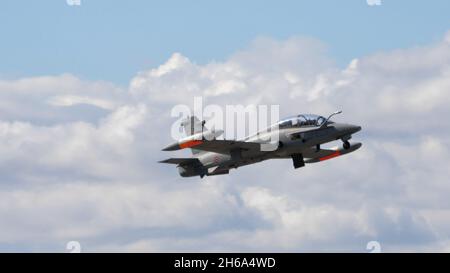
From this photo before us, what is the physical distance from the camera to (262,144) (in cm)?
8912

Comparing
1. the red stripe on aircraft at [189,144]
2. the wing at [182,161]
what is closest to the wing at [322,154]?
the wing at [182,161]

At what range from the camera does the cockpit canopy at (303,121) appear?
87.4m

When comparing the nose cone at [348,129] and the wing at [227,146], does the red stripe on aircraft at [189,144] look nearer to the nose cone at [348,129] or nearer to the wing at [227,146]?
the wing at [227,146]

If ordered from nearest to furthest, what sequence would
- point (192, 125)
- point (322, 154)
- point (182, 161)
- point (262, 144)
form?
point (262, 144) → point (182, 161) → point (322, 154) → point (192, 125)

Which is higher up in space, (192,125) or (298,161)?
(192,125)

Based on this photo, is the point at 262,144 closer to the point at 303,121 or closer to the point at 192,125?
the point at 303,121

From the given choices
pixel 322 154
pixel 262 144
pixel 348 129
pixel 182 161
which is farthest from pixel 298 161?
pixel 182 161

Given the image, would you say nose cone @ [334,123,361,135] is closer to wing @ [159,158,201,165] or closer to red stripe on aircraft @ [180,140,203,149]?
red stripe on aircraft @ [180,140,203,149]

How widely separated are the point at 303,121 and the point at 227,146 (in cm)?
689

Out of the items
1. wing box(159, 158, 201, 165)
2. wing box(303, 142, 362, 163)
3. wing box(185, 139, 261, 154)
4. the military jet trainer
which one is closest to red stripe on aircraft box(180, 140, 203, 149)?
the military jet trainer
